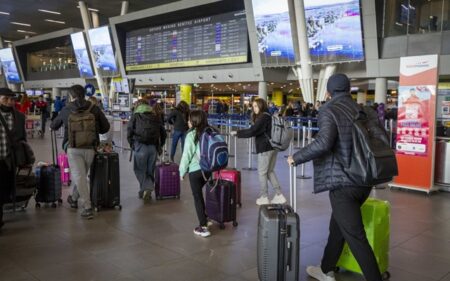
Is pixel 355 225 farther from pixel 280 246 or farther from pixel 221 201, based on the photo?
pixel 221 201

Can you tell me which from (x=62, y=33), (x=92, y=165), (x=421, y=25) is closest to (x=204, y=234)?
(x=92, y=165)

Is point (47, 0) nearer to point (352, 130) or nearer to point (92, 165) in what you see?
point (92, 165)

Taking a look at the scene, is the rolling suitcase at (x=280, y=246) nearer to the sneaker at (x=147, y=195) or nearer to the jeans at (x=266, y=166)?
the jeans at (x=266, y=166)

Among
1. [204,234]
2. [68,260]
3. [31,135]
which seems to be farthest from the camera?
[31,135]

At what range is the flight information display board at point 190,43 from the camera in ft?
83.2

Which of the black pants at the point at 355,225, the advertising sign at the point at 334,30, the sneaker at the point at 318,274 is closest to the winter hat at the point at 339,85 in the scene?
the black pants at the point at 355,225

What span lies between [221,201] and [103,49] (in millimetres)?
31343

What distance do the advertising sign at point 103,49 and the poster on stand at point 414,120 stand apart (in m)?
28.8

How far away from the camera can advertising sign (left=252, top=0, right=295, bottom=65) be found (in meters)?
21.3

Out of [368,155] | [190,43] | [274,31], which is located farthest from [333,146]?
[190,43]

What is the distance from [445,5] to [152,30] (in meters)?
19.6

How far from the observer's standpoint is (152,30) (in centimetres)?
3134

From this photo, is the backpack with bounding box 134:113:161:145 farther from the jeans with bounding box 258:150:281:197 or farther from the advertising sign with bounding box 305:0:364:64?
the advertising sign with bounding box 305:0:364:64

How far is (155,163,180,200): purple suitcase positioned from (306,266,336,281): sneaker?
3.43 metres
